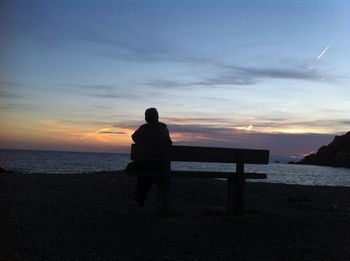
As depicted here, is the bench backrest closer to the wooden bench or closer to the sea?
the wooden bench

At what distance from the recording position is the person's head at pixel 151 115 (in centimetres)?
934

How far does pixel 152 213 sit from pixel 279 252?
2965 mm

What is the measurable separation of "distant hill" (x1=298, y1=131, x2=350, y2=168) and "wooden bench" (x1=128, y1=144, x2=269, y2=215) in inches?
4738

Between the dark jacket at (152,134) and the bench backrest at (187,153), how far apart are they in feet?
0.53

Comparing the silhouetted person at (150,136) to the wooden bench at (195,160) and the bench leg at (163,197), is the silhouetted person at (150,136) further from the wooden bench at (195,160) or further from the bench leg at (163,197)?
the bench leg at (163,197)

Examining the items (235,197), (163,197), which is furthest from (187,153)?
(235,197)

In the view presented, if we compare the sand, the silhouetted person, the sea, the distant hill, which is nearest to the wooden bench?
the silhouetted person

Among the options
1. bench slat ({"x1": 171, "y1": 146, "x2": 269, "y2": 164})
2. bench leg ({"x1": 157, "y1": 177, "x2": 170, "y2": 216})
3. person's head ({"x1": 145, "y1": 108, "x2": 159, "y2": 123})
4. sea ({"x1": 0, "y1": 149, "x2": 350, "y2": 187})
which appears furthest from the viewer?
sea ({"x1": 0, "y1": 149, "x2": 350, "y2": 187})

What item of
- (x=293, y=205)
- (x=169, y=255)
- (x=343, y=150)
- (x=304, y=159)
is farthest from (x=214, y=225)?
(x=304, y=159)

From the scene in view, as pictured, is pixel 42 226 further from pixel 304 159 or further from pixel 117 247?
pixel 304 159

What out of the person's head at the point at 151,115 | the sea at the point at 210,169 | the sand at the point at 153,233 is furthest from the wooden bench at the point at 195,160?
the sea at the point at 210,169

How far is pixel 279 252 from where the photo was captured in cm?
673

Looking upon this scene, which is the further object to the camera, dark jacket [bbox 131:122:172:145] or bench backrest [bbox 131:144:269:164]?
dark jacket [bbox 131:122:172:145]

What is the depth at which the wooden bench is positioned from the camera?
345 inches
